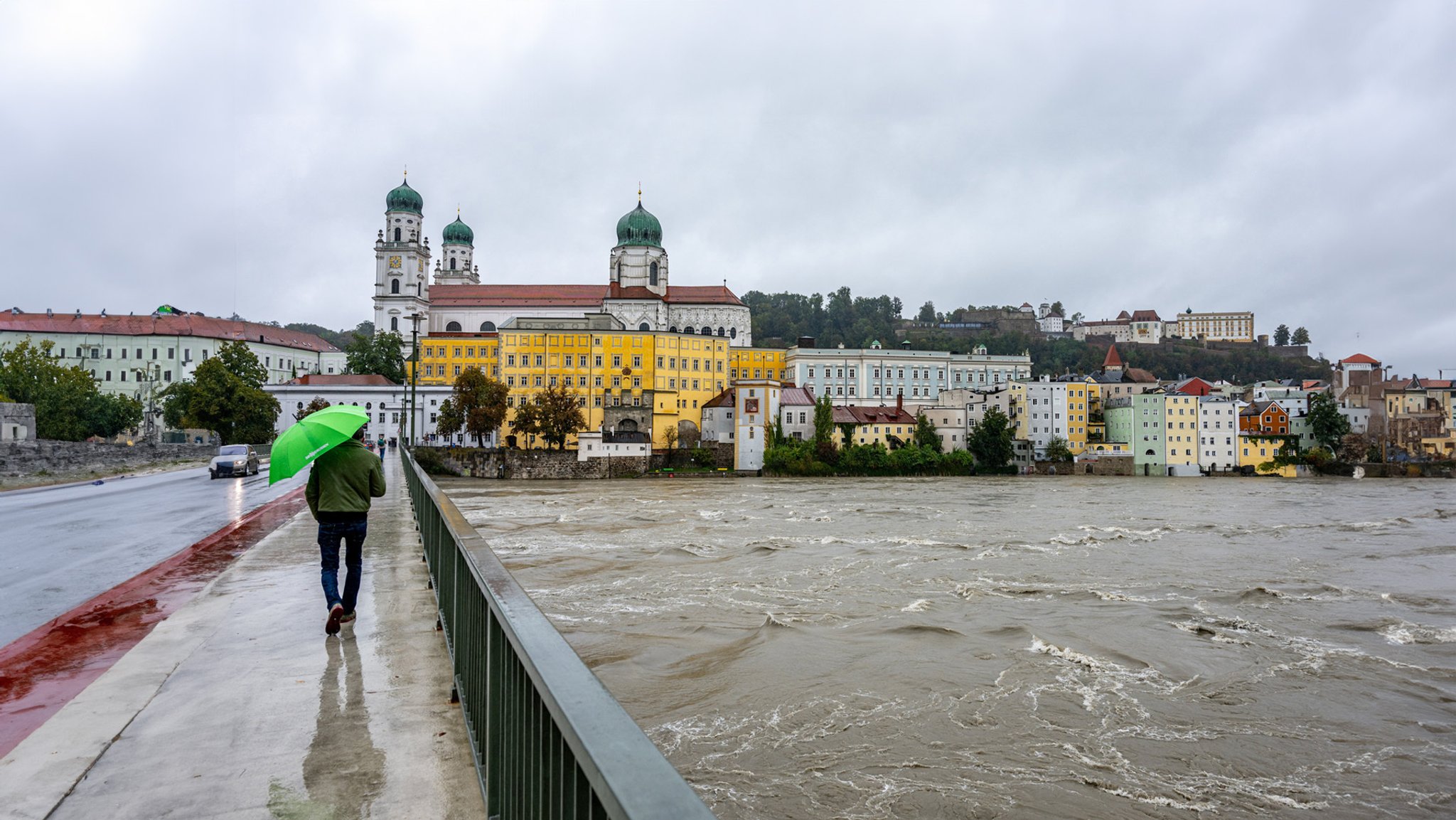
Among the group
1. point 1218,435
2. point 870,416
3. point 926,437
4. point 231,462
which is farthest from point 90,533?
point 1218,435

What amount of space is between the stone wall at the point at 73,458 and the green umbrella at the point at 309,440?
33.6m

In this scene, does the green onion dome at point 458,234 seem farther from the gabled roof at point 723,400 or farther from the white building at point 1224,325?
the white building at point 1224,325

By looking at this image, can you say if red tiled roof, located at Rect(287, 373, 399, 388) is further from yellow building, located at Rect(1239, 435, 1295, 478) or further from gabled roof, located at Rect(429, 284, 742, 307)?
yellow building, located at Rect(1239, 435, 1295, 478)

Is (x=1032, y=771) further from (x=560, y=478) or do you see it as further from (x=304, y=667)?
(x=560, y=478)

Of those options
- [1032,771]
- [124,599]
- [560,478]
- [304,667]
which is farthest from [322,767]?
[560,478]

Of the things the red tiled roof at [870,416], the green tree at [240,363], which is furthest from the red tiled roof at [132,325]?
the red tiled roof at [870,416]

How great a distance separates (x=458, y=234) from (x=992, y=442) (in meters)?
76.7

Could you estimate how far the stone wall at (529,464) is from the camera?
6512cm

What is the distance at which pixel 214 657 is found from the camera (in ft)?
18.3

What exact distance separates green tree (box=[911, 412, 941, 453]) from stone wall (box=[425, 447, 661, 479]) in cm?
2695

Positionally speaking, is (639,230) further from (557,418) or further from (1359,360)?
(1359,360)

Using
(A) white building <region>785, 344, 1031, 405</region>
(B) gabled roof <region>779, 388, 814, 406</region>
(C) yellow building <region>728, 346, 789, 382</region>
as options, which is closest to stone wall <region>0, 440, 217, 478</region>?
(B) gabled roof <region>779, 388, 814, 406</region>

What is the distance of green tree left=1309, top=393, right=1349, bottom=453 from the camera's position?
80.9 m

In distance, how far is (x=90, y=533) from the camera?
1417 cm
